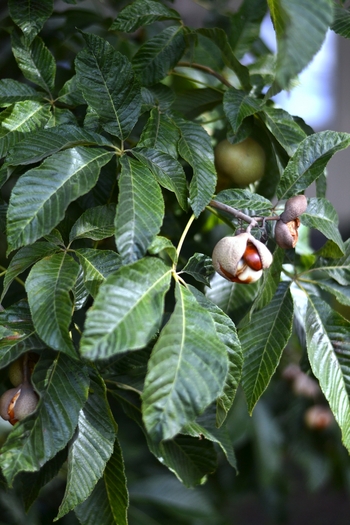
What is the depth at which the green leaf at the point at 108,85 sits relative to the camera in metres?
0.42

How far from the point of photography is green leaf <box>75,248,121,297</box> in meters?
0.38

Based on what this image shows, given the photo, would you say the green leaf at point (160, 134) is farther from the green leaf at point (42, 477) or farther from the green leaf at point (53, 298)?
the green leaf at point (42, 477)

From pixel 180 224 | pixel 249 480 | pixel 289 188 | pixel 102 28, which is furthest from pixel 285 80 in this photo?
pixel 249 480

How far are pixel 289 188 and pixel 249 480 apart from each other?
0.93 meters

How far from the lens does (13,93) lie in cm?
48

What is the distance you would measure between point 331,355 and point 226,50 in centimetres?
29

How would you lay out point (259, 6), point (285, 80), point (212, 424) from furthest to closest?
1. point (259, 6)
2. point (212, 424)
3. point (285, 80)

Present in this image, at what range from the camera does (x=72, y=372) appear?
402mm

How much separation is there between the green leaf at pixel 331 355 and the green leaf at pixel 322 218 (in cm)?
7

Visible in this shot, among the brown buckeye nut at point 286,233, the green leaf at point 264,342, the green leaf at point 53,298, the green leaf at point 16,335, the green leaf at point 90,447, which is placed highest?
the brown buckeye nut at point 286,233

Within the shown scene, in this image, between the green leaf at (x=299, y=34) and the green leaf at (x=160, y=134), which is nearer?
the green leaf at (x=299, y=34)

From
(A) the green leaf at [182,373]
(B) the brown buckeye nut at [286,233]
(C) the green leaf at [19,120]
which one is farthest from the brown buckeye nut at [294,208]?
(C) the green leaf at [19,120]

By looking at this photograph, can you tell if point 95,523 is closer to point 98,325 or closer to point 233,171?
point 98,325

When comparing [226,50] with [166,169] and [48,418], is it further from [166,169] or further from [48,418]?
[48,418]
